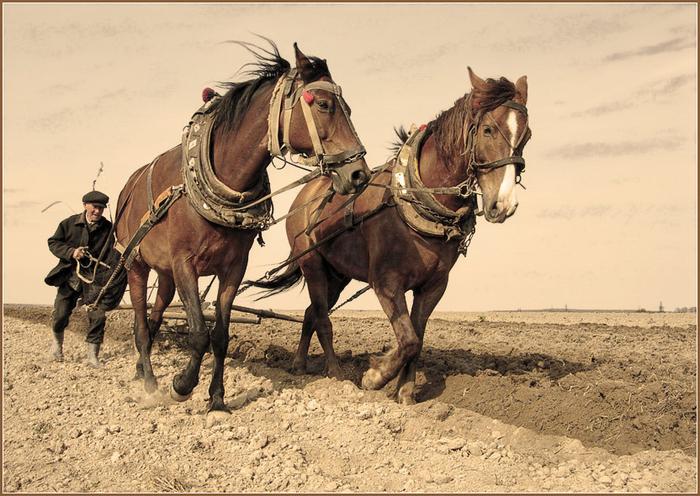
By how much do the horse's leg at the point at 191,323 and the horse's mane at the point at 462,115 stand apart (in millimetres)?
2417

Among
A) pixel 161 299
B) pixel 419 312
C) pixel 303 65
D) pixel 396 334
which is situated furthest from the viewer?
pixel 161 299

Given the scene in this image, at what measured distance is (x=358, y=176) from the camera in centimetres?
626

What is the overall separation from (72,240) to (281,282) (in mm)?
2476

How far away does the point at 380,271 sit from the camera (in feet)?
25.0

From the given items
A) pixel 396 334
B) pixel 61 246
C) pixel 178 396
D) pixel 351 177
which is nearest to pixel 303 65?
pixel 351 177

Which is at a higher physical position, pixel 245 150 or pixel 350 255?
pixel 245 150

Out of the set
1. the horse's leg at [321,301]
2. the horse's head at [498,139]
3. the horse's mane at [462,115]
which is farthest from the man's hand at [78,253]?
the horse's head at [498,139]

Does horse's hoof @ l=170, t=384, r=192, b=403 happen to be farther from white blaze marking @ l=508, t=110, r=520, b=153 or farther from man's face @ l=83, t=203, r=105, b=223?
white blaze marking @ l=508, t=110, r=520, b=153

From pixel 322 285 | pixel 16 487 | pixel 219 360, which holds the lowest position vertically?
pixel 16 487

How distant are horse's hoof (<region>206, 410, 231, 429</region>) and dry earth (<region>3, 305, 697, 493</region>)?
0.05 meters

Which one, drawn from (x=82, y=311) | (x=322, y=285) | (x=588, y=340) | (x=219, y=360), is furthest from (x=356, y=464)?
(x=82, y=311)

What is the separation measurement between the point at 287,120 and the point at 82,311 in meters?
10.2

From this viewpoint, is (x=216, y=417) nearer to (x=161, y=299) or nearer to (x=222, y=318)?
(x=222, y=318)

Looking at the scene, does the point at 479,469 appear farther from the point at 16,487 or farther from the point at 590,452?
the point at 16,487
